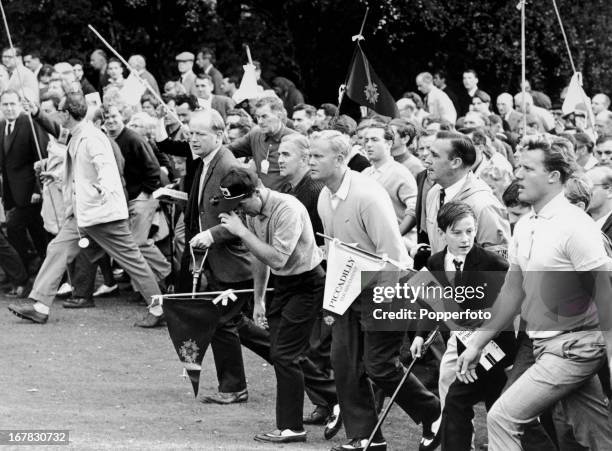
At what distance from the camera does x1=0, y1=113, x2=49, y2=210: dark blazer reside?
13492mm

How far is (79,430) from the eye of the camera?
7844 millimetres

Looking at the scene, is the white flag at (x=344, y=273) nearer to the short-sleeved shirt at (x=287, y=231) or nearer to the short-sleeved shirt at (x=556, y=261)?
the short-sleeved shirt at (x=287, y=231)

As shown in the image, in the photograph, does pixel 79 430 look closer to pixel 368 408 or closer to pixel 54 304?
pixel 368 408

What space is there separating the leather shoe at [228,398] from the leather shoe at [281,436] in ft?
3.22

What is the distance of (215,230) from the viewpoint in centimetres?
844

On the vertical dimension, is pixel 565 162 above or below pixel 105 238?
above

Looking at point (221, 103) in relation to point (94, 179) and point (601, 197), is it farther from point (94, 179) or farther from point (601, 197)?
point (601, 197)

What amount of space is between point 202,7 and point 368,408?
45.0ft

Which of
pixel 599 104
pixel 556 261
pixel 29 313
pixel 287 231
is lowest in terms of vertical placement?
pixel 29 313

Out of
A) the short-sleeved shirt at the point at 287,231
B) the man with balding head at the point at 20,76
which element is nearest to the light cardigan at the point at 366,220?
the short-sleeved shirt at the point at 287,231

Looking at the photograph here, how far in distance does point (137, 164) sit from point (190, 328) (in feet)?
13.9

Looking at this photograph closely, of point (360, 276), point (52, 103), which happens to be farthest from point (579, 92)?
point (360, 276)

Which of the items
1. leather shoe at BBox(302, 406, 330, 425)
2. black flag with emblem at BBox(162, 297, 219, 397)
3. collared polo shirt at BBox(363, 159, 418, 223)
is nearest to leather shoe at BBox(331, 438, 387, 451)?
leather shoe at BBox(302, 406, 330, 425)

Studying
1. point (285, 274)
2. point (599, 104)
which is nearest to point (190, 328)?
point (285, 274)
